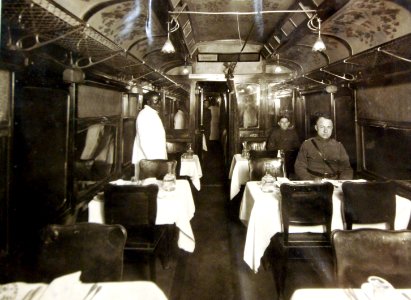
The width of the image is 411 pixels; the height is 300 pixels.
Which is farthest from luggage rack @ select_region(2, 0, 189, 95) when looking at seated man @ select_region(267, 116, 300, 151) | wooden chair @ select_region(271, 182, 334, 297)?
seated man @ select_region(267, 116, 300, 151)

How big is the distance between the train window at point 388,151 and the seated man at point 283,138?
226 cm

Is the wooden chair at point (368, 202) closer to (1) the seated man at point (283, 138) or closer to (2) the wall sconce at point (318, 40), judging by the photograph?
(2) the wall sconce at point (318, 40)

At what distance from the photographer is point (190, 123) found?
29.1ft

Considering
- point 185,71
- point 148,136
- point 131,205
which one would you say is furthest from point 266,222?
point 185,71

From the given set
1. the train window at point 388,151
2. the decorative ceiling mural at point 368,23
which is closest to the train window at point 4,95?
the decorative ceiling mural at point 368,23

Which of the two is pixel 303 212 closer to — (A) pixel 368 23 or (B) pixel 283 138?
(A) pixel 368 23

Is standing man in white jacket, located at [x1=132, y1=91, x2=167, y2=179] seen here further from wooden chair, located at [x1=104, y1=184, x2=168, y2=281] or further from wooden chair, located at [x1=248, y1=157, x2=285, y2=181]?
wooden chair, located at [x1=104, y1=184, x2=168, y2=281]

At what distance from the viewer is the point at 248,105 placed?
9.20 metres

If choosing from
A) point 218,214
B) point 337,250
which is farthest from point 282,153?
point 337,250

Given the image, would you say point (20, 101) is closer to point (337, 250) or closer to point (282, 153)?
point (337, 250)

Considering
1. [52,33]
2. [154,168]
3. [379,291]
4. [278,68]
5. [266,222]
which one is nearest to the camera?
[379,291]

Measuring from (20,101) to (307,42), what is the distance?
239 inches

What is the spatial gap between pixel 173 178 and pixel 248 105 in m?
5.98

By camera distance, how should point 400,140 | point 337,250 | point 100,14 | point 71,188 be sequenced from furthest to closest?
point 100,14
point 400,140
point 71,188
point 337,250
